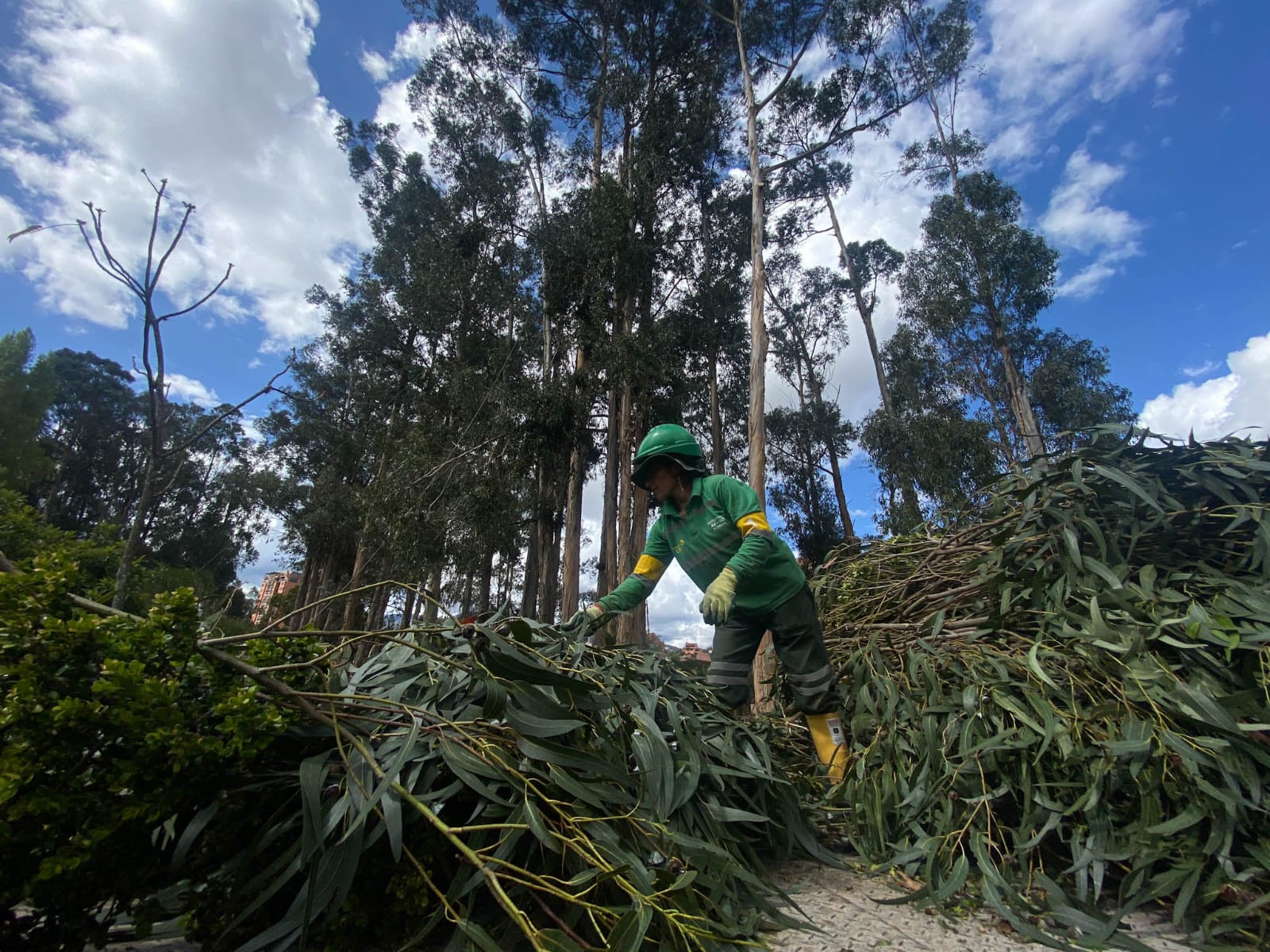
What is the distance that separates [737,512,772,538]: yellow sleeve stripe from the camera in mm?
2293

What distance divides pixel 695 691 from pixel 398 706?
1016mm

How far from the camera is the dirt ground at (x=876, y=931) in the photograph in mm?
1026

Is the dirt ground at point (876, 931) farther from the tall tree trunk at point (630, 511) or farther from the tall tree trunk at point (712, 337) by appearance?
the tall tree trunk at point (712, 337)

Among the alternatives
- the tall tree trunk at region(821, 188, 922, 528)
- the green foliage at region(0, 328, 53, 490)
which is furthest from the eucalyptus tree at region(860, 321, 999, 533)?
the green foliage at region(0, 328, 53, 490)

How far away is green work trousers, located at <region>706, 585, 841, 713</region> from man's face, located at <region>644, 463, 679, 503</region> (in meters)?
0.60

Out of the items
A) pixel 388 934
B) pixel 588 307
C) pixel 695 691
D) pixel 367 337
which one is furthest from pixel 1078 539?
pixel 367 337

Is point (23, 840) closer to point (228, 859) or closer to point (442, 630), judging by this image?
point (228, 859)

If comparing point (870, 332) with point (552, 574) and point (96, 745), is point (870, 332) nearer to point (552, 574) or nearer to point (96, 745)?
point (552, 574)

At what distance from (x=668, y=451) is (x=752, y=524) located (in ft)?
1.58

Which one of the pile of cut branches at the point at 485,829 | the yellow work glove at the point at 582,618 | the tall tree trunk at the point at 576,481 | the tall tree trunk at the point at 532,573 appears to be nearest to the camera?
the pile of cut branches at the point at 485,829

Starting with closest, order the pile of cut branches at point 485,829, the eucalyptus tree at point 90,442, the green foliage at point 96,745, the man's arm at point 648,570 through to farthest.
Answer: the green foliage at point 96,745 < the pile of cut branches at point 485,829 < the man's arm at point 648,570 < the eucalyptus tree at point 90,442

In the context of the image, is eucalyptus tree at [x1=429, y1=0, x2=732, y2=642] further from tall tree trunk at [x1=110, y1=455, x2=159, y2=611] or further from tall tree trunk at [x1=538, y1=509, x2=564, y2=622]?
tall tree trunk at [x1=110, y1=455, x2=159, y2=611]

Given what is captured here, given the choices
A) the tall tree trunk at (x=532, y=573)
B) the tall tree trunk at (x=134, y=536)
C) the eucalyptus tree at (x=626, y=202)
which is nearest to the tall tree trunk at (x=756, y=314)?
the eucalyptus tree at (x=626, y=202)

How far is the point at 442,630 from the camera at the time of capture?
1278 millimetres
